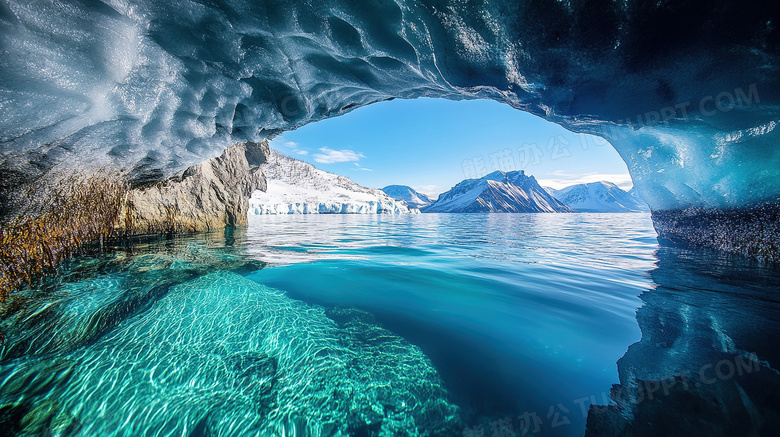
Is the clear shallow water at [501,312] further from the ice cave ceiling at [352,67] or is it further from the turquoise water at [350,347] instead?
the ice cave ceiling at [352,67]

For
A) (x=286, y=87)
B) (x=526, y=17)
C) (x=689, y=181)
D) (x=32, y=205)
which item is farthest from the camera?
(x=689, y=181)

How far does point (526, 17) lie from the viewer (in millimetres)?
3383

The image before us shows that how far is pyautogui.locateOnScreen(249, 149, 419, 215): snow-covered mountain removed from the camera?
236 feet

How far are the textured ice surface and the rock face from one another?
7843mm

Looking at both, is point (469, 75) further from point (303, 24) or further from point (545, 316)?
point (545, 316)

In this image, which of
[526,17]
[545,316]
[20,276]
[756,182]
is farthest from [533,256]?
[20,276]

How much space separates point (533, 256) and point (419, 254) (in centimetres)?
345

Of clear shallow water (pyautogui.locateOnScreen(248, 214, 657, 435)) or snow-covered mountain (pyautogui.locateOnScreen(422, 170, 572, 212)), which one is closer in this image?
clear shallow water (pyautogui.locateOnScreen(248, 214, 657, 435))

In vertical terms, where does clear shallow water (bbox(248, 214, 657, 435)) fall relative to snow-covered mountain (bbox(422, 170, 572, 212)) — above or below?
below

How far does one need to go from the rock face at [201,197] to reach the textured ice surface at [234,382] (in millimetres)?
7843

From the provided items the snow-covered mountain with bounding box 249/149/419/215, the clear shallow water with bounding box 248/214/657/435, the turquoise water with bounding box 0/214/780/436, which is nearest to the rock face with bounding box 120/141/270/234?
the turquoise water with bounding box 0/214/780/436

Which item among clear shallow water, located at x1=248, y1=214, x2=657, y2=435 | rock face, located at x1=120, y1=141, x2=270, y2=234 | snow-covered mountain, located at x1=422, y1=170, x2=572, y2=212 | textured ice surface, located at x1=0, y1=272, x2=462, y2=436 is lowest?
textured ice surface, located at x1=0, y1=272, x2=462, y2=436

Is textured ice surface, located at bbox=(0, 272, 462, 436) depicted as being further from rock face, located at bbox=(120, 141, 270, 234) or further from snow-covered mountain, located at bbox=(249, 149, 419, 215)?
snow-covered mountain, located at bbox=(249, 149, 419, 215)

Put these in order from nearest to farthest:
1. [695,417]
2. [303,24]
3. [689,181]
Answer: [695,417]
[303,24]
[689,181]
